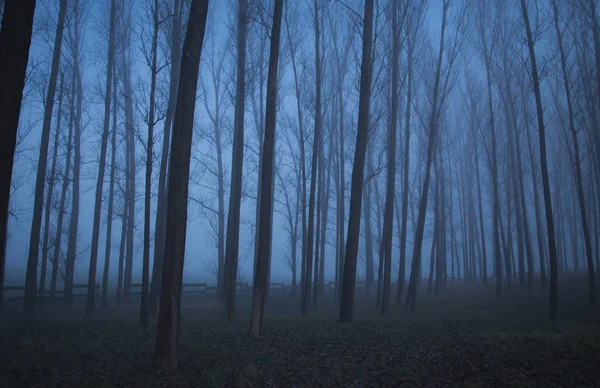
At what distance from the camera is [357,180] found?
34.9 feet

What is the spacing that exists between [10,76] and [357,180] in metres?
8.45

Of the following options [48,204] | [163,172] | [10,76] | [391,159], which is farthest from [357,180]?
[48,204]

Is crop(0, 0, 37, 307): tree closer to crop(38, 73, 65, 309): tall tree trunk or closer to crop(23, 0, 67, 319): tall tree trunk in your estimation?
crop(23, 0, 67, 319): tall tree trunk

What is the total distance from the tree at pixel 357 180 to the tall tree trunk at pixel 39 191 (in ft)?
36.6

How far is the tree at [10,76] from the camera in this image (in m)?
4.32

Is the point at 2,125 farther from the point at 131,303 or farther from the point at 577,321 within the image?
the point at 131,303

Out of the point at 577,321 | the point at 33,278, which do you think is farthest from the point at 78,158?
the point at 577,321

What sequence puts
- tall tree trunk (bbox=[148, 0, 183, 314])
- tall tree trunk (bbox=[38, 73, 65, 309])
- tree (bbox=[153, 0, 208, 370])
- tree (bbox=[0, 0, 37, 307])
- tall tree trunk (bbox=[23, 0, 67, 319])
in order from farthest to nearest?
tall tree trunk (bbox=[38, 73, 65, 309]), tall tree trunk (bbox=[148, 0, 183, 314]), tall tree trunk (bbox=[23, 0, 67, 319]), tree (bbox=[153, 0, 208, 370]), tree (bbox=[0, 0, 37, 307])

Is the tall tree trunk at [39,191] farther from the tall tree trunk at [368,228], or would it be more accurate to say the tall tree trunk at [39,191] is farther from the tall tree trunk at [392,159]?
the tall tree trunk at [368,228]

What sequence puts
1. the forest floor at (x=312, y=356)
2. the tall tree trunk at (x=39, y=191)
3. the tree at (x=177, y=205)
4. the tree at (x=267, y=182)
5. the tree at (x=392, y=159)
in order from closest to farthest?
the forest floor at (x=312, y=356) → the tree at (x=177, y=205) → the tree at (x=267, y=182) → the tall tree trunk at (x=39, y=191) → the tree at (x=392, y=159)

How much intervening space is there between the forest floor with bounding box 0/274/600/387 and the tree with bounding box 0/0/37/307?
2.98 meters

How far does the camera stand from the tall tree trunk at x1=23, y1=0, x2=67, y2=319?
12.4 metres

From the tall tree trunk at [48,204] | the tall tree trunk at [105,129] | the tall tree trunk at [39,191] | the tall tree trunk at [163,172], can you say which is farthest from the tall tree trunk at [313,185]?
the tall tree trunk at [48,204]

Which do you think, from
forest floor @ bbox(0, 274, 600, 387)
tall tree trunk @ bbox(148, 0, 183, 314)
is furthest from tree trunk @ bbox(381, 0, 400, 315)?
tall tree trunk @ bbox(148, 0, 183, 314)
